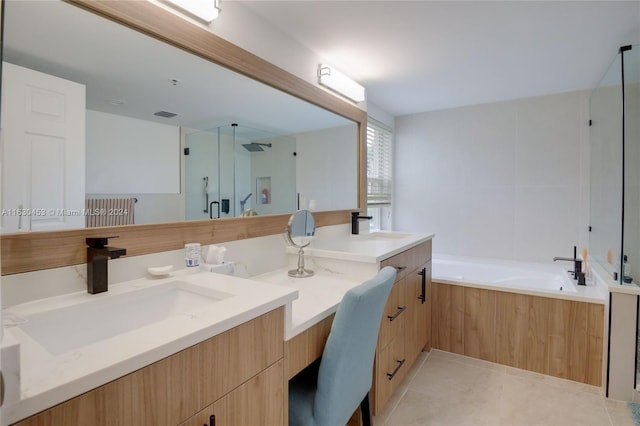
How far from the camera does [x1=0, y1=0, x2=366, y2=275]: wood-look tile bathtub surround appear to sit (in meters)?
0.92

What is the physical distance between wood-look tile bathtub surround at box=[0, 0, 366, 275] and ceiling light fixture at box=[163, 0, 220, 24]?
0.14ft

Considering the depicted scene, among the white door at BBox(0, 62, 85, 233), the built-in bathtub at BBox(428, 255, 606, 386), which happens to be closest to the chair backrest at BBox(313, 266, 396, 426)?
the white door at BBox(0, 62, 85, 233)

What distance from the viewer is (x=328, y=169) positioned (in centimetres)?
244

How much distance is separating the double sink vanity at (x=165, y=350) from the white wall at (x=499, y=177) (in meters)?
2.53

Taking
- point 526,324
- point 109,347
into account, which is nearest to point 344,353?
point 109,347

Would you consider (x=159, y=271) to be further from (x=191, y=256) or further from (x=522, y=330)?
(x=522, y=330)

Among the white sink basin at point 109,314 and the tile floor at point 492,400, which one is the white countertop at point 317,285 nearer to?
the white sink basin at point 109,314

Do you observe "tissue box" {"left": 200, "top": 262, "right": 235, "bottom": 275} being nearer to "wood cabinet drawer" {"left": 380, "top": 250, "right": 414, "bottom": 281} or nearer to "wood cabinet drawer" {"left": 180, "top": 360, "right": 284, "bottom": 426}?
"wood cabinet drawer" {"left": 180, "top": 360, "right": 284, "bottom": 426}

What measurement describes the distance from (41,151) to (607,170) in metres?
3.40

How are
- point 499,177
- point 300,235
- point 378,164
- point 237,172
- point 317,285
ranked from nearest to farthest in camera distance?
point 317,285, point 237,172, point 300,235, point 499,177, point 378,164

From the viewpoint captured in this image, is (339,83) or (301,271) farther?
(339,83)

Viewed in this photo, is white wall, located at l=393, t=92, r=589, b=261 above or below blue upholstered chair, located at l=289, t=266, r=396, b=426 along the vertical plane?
above

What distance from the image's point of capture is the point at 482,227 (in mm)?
3436

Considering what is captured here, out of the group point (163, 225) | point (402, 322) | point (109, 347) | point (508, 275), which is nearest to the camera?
point (109, 347)
